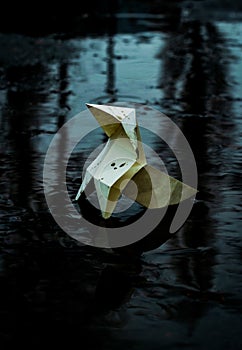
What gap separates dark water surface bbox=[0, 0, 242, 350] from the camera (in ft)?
8.47

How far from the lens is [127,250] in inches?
127

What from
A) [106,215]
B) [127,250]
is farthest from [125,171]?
[127,250]

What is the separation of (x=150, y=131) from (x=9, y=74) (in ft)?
9.91

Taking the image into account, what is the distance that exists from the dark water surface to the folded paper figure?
25 cm

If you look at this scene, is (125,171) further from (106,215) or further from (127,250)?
(127,250)

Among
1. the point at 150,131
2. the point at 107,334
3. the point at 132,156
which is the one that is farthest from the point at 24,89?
the point at 107,334

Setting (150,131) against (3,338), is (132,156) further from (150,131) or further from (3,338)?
(150,131)

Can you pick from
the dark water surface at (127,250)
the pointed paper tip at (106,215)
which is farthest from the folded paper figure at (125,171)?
the dark water surface at (127,250)

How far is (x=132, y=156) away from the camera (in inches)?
137

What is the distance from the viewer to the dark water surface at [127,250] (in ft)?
8.47

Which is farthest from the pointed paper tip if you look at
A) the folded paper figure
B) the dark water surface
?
the dark water surface

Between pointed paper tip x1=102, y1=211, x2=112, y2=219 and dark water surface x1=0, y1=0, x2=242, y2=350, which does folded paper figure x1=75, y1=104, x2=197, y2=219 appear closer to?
pointed paper tip x1=102, y1=211, x2=112, y2=219

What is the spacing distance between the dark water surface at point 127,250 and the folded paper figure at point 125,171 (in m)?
0.25

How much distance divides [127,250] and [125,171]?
416 mm
